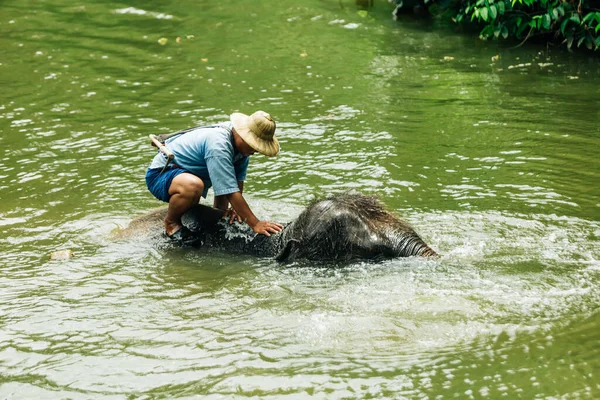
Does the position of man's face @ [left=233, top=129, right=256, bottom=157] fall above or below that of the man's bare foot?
above

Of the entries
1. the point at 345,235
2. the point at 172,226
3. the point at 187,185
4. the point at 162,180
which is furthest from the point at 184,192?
the point at 345,235

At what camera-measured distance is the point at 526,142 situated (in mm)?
9594

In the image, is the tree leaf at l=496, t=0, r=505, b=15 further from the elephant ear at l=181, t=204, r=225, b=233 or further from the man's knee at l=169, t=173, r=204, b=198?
the man's knee at l=169, t=173, r=204, b=198

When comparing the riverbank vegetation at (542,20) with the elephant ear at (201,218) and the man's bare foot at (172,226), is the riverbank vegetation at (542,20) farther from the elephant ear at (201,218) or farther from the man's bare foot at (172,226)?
the man's bare foot at (172,226)

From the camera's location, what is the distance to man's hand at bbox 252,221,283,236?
674 cm

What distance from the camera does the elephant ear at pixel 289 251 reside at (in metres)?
6.77

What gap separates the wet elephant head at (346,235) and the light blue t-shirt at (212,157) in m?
0.67

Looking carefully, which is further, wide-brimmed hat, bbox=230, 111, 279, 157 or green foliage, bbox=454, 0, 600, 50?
green foliage, bbox=454, 0, 600, 50

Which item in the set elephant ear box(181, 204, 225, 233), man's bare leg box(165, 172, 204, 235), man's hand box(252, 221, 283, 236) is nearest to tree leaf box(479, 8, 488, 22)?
elephant ear box(181, 204, 225, 233)

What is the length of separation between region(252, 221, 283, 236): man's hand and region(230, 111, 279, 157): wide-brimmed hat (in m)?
0.62

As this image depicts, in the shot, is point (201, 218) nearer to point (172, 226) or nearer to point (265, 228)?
point (172, 226)

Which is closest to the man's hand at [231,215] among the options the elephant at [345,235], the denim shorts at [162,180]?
the denim shorts at [162,180]

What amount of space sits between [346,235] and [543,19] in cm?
828

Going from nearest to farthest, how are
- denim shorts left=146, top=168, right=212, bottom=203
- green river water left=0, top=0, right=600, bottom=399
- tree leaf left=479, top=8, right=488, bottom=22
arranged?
green river water left=0, top=0, right=600, bottom=399 < denim shorts left=146, top=168, right=212, bottom=203 < tree leaf left=479, top=8, right=488, bottom=22
